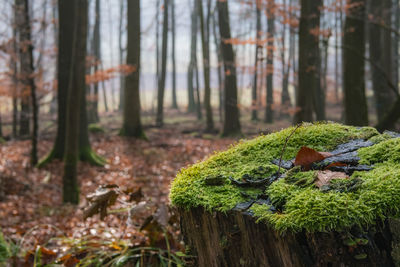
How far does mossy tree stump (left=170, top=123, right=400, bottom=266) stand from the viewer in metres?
1.35

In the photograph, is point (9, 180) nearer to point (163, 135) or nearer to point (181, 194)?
point (181, 194)

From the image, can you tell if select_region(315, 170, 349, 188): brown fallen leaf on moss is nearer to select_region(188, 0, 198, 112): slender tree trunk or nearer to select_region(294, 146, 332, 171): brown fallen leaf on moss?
select_region(294, 146, 332, 171): brown fallen leaf on moss

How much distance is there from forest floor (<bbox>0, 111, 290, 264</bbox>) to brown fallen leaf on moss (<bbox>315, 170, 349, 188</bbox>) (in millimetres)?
859

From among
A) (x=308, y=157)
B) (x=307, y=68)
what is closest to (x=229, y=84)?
(x=307, y=68)

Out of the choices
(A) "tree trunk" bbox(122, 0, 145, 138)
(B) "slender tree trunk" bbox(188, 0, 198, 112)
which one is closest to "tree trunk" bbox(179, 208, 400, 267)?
(A) "tree trunk" bbox(122, 0, 145, 138)

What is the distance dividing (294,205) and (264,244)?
0.80ft

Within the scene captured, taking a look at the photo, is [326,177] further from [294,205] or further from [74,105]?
[74,105]

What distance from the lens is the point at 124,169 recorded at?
9.53 metres

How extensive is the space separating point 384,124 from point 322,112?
8.79m

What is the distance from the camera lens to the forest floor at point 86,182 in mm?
4895

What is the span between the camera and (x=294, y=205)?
4.85 feet

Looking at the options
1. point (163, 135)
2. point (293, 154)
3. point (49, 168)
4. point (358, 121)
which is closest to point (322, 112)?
point (163, 135)

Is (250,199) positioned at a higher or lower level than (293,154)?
lower

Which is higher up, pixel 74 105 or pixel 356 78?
pixel 356 78
